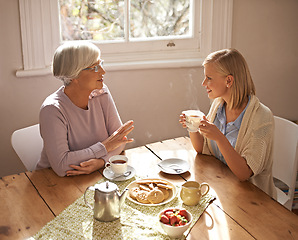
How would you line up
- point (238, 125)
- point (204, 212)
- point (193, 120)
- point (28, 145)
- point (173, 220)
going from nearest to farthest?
point (173, 220)
point (204, 212)
point (193, 120)
point (238, 125)
point (28, 145)

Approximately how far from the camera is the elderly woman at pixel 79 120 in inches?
71.6

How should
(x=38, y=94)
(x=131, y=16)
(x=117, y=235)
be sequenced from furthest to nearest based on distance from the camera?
1. (x=131, y=16)
2. (x=38, y=94)
3. (x=117, y=235)

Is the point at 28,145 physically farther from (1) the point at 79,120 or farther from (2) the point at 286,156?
(2) the point at 286,156

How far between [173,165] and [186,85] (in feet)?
3.68

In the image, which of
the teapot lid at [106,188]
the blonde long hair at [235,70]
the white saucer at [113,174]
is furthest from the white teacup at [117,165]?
the blonde long hair at [235,70]

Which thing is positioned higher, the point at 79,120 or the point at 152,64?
the point at 152,64

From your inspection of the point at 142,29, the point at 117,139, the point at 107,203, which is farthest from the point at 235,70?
the point at 142,29

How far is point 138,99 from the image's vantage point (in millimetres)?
2805

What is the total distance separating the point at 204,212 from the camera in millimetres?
1504

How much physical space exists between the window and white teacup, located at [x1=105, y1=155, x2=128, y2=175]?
991 millimetres

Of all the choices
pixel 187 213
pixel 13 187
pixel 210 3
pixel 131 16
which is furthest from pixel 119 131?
pixel 210 3

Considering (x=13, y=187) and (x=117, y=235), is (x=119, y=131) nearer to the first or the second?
(x=13, y=187)

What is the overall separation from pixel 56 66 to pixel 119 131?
0.44 m

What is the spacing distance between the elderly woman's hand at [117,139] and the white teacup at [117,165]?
0.13 metres
